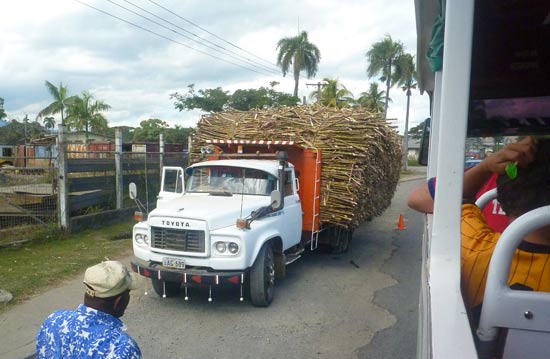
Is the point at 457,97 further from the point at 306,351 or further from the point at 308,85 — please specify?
the point at 308,85

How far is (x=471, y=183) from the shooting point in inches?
87.2

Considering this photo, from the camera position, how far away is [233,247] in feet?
18.4

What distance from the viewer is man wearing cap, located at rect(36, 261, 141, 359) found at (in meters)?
2.14

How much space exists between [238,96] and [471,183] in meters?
41.6

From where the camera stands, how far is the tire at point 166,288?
6.21 metres

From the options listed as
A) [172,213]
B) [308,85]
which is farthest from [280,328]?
[308,85]

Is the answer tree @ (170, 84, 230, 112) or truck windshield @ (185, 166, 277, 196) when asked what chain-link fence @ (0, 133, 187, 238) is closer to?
truck windshield @ (185, 166, 277, 196)

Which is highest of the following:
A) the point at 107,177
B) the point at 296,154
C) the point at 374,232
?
the point at 296,154

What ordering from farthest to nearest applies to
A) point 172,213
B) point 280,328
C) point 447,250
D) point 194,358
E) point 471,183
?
point 172,213 < point 280,328 < point 194,358 < point 471,183 < point 447,250

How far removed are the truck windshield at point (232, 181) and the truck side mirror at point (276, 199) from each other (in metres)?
0.78

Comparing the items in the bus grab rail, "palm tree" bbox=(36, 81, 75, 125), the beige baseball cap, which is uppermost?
"palm tree" bbox=(36, 81, 75, 125)

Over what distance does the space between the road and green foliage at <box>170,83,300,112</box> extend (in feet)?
→ 109

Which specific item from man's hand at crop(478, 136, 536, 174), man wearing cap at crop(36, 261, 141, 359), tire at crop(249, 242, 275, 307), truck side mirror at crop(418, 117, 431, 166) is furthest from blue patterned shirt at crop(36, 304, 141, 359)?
tire at crop(249, 242, 275, 307)

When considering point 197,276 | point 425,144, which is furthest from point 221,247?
point 425,144
